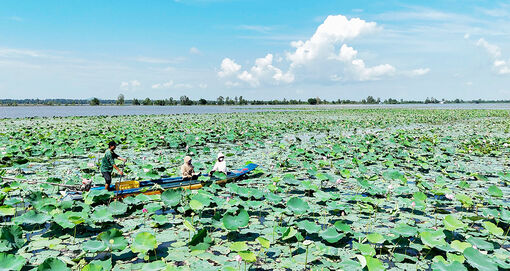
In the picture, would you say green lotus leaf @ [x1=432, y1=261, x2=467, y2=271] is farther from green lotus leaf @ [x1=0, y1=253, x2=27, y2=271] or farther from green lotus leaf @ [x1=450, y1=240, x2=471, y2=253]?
green lotus leaf @ [x1=0, y1=253, x2=27, y2=271]

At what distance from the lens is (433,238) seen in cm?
365

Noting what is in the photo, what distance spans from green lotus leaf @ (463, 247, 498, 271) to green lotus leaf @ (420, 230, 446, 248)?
0.35 metres

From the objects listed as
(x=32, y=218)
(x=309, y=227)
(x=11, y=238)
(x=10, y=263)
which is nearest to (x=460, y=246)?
(x=309, y=227)

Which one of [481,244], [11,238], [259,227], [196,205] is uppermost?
[196,205]

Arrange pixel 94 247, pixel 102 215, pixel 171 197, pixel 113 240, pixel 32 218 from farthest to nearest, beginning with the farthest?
1. pixel 171 197
2. pixel 102 215
3. pixel 32 218
4. pixel 113 240
5. pixel 94 247

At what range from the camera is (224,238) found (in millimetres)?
4199

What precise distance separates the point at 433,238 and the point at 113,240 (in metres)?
3.71

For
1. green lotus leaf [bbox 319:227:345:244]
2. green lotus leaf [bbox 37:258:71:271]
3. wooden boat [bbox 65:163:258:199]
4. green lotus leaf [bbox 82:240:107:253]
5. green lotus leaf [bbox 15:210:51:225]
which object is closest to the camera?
green lotus leaf [bbox 37:258:71:271]

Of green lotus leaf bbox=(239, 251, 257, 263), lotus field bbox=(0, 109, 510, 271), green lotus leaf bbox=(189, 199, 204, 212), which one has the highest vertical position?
green lotus leaf bbox=(189, 199, 204, 212)

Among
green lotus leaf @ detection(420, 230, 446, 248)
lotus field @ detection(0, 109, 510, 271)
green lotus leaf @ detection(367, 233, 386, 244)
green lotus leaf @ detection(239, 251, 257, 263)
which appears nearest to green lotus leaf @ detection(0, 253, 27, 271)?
lotus field @ detection(0, 109, 510, 271)

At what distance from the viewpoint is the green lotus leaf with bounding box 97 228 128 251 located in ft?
11.6

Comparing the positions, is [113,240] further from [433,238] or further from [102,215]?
[433,238]

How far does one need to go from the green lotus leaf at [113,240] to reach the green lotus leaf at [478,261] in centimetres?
368

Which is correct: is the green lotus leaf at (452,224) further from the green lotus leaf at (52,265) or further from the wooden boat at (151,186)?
the green lotus leaf at (52,265)
